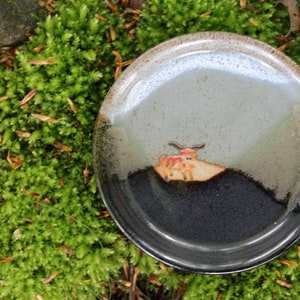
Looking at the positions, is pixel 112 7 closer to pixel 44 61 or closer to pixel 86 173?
pixel 44 61

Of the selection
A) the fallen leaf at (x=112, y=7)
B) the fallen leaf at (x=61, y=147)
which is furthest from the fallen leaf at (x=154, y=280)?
the fallen leaf at (x=112, y=7)

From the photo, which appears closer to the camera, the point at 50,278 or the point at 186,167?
the point at 186,167

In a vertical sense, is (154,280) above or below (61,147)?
below

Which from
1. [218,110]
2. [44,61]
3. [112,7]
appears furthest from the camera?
[112,7]

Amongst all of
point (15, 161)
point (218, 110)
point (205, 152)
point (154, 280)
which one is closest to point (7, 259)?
point (15, 161)

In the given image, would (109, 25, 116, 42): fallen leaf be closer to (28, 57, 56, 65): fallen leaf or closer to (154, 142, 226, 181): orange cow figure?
(28, 57, 56, 65): fallen leaf

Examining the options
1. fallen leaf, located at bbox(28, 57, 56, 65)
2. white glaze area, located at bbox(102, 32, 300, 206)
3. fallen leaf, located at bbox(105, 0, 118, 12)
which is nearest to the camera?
white glaze area, located at bbox(102, 32, 300, 206)

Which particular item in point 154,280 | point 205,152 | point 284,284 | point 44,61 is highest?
point 44,61

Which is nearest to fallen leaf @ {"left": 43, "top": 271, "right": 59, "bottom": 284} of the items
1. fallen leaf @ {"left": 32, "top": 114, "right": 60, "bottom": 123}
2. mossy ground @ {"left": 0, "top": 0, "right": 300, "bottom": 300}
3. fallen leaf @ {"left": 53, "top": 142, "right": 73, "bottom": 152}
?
mossy ground @ {"left": 0, "top": 0, "right": 300, "bottom": 300}
